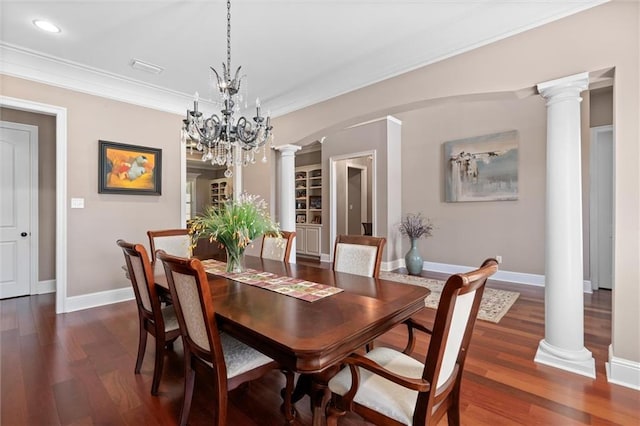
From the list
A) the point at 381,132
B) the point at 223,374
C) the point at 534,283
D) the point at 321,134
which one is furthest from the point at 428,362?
the point at 381,132

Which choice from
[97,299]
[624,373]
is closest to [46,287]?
[97,299]

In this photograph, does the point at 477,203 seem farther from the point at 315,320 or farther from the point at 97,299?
the point at 97,299

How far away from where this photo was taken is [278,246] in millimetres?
2896

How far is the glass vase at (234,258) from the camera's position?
215 centimetres

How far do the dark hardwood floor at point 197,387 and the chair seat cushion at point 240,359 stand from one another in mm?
425

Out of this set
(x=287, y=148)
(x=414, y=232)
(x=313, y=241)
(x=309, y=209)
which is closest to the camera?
(x=287, y=148)

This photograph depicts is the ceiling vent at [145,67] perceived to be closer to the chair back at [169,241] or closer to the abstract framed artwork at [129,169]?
the abstract framed artwork at [129,169]

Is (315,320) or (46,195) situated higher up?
(46,195)

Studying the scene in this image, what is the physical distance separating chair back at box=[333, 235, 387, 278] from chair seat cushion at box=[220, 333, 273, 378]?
103cm

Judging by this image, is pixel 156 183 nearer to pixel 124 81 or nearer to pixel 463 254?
pixel 124 81

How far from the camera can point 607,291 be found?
4141 mm

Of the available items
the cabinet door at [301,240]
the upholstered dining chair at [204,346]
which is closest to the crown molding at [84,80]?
the upholstered dining chair at [204,346]

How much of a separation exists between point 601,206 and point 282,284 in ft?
15.8

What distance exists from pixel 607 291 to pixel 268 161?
5.21 m
